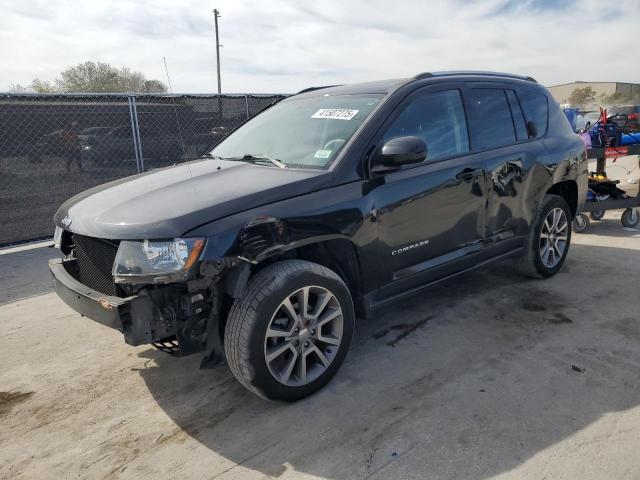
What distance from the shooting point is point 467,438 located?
100 inches

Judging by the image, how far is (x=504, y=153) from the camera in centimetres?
408

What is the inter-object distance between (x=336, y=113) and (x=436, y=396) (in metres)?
2.00

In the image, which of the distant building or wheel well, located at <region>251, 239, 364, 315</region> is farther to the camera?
the distant building

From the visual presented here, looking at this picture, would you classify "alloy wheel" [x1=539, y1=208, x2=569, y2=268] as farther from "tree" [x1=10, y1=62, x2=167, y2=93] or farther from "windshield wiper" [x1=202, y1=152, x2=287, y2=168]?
"tree" [x1=10, y1=62, x2=167, y2=93]

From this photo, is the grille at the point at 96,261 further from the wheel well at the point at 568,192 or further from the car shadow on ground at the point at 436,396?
the wheel well at the point at 568,192

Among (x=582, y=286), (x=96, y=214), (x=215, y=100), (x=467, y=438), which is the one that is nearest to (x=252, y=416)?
(x=467, y=438)

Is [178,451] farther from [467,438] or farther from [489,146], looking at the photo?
[489,146]

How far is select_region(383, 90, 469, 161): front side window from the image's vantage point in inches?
136

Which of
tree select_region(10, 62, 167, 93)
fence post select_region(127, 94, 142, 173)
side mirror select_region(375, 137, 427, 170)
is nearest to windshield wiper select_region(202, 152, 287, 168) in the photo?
side mirror select_region(375, 137, 427, 170)

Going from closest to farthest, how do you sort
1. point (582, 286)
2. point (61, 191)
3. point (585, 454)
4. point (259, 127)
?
1. point (585, 454)
2. point (259, 127)
3. point (582, 286)
4. point (61, 191)

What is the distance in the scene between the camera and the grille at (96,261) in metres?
2.76

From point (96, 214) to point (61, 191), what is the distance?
17.1ft

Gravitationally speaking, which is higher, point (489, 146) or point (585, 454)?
point (489, 146)

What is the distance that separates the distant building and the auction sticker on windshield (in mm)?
47410
